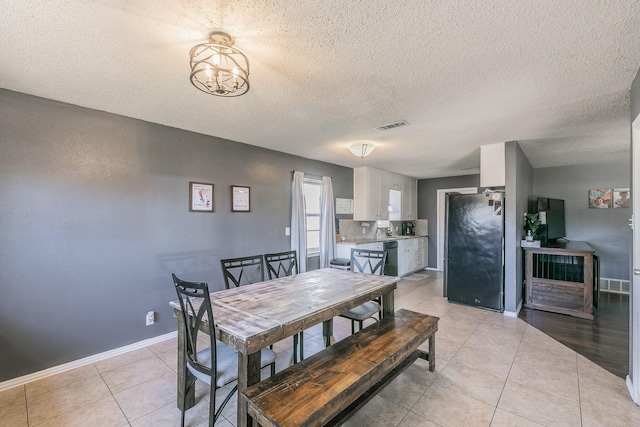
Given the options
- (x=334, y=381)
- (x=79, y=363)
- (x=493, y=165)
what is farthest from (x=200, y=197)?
(x=493, y=165)

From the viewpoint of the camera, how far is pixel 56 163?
97.4 inches

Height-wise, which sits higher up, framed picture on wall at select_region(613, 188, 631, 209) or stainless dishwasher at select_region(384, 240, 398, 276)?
framed picture on wall at select_region(613, 188, 631, 209)

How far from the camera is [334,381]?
1.54 meters

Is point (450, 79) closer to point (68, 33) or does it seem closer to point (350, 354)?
point (350, 354)

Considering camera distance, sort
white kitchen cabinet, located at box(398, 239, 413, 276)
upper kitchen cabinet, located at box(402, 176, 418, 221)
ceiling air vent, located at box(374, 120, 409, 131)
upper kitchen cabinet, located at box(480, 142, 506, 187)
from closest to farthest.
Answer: ceiling air vent, located at box(374, 120, 409, 131)
upper kitchen cabinet, located at box(480, 142, 506, 187)
white kitchen cabinet, located at box(398, 239, 413, 276)
upper kitchen cabinet, located at box(402, 176, 418, 221)

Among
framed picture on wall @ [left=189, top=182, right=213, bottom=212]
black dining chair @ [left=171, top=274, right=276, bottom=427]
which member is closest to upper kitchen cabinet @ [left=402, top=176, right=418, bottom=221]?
framed picture on wall @ [left=189, top=182, right=213, bottom=212]

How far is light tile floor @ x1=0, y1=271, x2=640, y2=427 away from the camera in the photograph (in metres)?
1.87

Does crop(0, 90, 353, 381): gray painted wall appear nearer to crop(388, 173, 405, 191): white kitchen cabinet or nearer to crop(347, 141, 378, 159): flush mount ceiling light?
crop(347, 141, 378, 159): flush mount ceiling light

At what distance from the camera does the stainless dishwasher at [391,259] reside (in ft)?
18.2

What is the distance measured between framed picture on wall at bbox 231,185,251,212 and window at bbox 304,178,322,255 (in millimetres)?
1215

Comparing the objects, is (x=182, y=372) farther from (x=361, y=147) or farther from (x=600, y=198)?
(x=600, y=198)

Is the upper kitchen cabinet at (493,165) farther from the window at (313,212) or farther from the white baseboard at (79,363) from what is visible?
the white baseboard at (79,363)

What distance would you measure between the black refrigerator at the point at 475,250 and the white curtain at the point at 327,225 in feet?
6.23

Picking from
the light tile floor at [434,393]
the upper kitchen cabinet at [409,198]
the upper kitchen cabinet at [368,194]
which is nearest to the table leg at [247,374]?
the light tile floor at [434,393]
